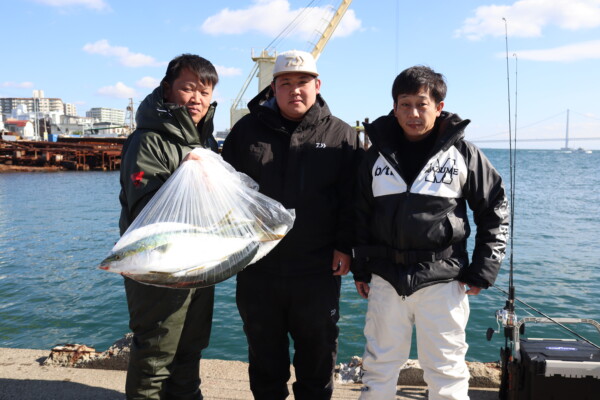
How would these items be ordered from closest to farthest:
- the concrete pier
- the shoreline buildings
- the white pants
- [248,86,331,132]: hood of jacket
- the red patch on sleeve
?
the red patch on sleeve, the white pants, [248,86,331,132]: hood of jacket, the concrete pier, the shoreline buildings

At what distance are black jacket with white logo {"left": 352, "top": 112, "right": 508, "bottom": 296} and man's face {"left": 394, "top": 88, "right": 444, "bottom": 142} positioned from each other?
0.29 feet

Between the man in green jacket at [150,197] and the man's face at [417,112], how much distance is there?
1044mm

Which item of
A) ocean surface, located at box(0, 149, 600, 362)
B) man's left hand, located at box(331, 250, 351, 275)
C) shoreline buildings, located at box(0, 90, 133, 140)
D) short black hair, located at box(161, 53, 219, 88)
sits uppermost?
shoreline buildings, located at box(0, 90, 133, 140)

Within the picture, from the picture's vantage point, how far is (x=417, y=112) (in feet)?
8.16

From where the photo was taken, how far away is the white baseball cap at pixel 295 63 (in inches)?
100

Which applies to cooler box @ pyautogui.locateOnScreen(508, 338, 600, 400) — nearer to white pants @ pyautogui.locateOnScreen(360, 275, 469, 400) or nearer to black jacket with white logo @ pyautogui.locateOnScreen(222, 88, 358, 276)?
white pants @ pyautogui.locateOnScreen(360, 275, 469, 400)

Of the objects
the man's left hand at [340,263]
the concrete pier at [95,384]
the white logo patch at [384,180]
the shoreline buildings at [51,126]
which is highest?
the shoreline buildings at [51,126]

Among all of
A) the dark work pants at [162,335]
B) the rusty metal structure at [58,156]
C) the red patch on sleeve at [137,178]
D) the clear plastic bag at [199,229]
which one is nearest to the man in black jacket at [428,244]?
the clear plastic bag at [199,229]

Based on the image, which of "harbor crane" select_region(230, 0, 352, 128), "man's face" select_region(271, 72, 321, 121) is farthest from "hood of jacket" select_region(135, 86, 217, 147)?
"harbor crane" select_region(230, 0, 352, 128)

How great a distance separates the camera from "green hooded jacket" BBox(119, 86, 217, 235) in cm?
231

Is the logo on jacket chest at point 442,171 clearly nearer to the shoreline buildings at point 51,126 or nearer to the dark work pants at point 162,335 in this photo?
the dark work pants at point 162,335

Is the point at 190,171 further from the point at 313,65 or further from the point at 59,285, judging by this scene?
the point at 59,285

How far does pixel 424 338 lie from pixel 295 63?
1.62 metres

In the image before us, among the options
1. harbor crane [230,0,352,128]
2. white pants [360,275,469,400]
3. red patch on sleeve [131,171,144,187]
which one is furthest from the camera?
harbor crane [230,0,352,128]
